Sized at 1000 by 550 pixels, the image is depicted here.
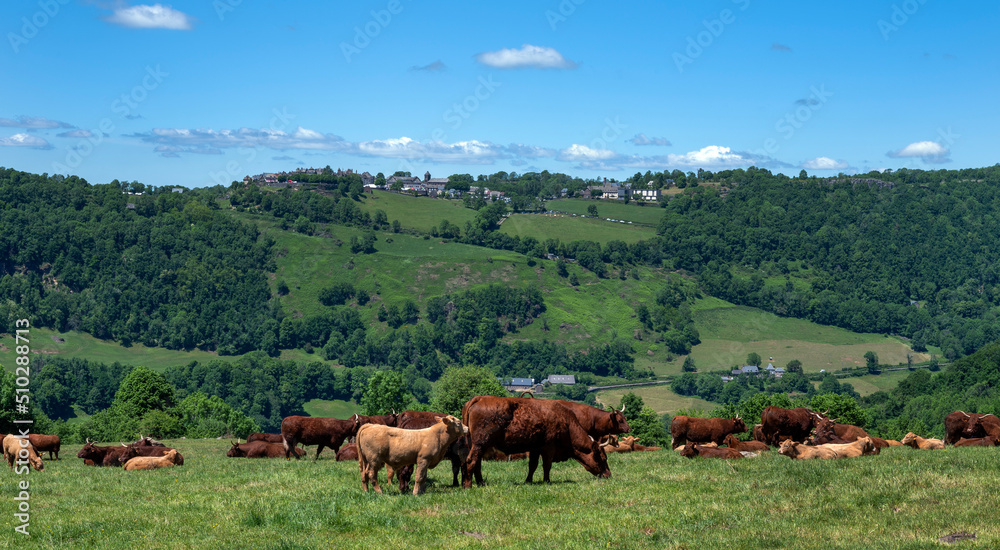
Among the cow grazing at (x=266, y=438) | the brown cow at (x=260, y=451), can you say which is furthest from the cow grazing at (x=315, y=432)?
the cow grazing at (x=266, y=438)

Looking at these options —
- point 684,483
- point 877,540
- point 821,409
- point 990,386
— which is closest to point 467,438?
point 684,483

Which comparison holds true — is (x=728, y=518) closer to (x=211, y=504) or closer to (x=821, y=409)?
(x=211, y=504)

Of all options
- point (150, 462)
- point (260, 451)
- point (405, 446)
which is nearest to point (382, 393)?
point (260, 451)

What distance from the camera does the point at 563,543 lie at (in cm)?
1630

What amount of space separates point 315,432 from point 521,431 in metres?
15.0

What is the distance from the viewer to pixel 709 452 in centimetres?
3038

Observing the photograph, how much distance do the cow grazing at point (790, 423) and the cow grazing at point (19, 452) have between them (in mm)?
27293

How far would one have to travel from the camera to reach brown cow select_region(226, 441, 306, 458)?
3522 centimetres

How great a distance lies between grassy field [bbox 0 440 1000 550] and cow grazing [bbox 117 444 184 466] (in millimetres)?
5495

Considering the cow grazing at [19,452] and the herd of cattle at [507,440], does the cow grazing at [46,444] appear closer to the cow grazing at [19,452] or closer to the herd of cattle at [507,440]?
the herd of cattle at [507,440]

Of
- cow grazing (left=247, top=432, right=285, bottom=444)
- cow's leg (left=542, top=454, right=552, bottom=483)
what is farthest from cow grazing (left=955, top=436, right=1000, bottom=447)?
cow grazing (left=247, top=432, right=285, bottom=444)

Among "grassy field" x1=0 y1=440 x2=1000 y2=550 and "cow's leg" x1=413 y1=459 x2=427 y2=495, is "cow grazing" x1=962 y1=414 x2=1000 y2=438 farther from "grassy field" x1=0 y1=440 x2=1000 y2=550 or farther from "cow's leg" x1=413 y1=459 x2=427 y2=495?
"cow's leg" x1=413 y1=459 x2=427 y2=495

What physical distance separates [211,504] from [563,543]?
9.22 m

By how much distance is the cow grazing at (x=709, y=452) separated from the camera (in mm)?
29891
